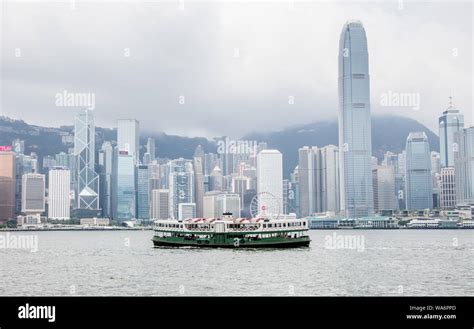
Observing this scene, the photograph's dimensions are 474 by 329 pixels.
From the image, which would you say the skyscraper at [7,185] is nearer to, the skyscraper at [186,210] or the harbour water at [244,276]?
the skyscraper at [186,210]

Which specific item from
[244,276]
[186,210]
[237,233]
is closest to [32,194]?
[186,210]

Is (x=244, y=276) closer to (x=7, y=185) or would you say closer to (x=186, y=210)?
(x=186, y=210)

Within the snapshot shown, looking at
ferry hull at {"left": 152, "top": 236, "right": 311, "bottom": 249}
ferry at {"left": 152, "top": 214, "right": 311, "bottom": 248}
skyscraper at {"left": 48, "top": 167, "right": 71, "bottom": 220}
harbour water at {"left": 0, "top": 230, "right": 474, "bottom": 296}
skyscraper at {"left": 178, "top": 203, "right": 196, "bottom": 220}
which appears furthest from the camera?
skyscraper at {"left": 48, "top": 167, "right": 71, "bottom": 220}

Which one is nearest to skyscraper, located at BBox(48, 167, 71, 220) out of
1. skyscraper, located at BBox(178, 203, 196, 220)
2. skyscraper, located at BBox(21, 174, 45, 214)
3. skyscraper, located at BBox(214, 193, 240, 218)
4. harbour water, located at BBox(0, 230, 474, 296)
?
skyscraper, located at BBox(21, 174, 45, 214)

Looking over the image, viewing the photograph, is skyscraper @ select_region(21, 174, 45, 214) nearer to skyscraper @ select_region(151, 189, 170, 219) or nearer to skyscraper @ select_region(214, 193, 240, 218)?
skyscraper @ select_region(151, 189, 170, 219)
